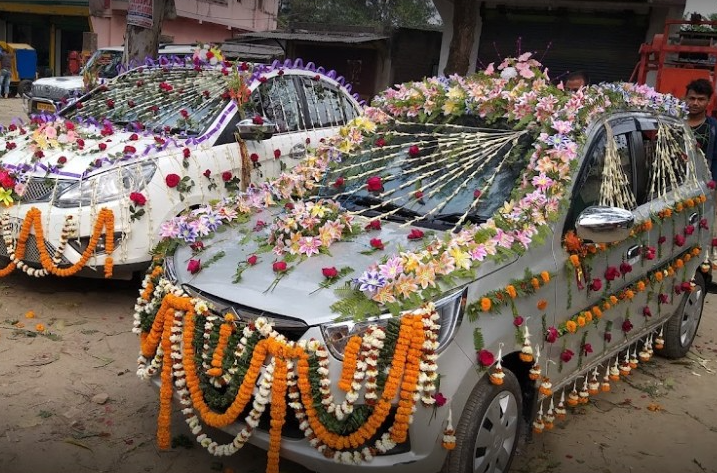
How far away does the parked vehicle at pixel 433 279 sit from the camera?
2.89 meters

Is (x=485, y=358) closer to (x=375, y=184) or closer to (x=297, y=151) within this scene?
(x=375, y=184)

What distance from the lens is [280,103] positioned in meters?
6.89

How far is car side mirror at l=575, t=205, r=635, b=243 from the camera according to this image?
3.38m

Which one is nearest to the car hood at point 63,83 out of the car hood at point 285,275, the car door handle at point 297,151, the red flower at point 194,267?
the car door handle at point 297,151

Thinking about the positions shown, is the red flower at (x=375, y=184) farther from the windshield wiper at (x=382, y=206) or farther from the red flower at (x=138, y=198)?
the red flower at (x=138, y=198)

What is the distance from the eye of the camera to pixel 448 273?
10.1 ft

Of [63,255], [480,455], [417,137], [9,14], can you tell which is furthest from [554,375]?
[9,14]

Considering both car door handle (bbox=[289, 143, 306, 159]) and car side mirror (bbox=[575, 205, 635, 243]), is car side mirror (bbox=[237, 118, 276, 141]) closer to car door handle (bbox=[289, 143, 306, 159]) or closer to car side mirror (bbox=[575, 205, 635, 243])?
car door handle (bbox=[289, 143, 306, 159])

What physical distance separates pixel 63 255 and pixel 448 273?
10.8 feet

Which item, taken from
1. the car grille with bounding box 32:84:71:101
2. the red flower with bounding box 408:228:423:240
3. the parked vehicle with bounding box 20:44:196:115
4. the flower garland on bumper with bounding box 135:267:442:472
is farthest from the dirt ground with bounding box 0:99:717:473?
the car grille with bounding box 32:84:71:101

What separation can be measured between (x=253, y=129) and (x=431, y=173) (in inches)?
91.4

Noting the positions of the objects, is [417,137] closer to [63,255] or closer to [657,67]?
[63,255]

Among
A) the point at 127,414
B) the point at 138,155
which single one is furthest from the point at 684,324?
the point at 138,155

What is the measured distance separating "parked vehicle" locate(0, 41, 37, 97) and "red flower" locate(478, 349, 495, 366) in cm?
2315
